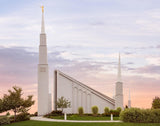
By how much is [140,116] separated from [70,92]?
1477 centimetres

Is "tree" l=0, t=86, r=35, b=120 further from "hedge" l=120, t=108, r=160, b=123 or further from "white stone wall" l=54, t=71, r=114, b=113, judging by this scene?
"hedge" l=120, t=108, r=160, b=123

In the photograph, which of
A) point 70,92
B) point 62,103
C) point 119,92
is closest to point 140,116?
point 62,103

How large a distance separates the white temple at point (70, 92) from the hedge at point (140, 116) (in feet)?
39.9

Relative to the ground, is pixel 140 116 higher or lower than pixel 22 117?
higher

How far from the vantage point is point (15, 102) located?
91.5 feet

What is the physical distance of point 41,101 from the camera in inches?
1391

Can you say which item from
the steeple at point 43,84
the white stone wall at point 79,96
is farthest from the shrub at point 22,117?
the white stone wall at point 79,96

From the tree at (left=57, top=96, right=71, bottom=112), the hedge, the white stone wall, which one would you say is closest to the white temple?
the white stone wall

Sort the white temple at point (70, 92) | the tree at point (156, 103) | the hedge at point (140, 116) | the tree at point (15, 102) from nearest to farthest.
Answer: the hedge at point (140, 116) < the tree at point (15, 102) < the tree at point (156, 103) < the white temple at point (70, 92)

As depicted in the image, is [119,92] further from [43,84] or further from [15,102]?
[15,102]

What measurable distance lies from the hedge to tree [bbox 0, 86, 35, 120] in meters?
10.5

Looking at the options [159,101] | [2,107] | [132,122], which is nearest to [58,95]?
[2,107]

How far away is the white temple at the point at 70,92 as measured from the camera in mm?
35406

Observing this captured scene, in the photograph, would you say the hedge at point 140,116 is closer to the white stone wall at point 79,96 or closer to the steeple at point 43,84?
the white stone wall at point 79,96
